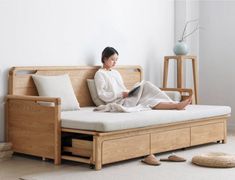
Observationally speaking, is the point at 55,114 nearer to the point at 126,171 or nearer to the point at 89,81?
the point at 126,171

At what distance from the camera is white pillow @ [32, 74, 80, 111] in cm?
484

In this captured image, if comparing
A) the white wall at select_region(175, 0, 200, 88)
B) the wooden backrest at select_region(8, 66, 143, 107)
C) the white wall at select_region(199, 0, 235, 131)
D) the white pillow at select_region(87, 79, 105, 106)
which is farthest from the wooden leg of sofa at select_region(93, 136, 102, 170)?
the white wall at select_region(199, 0, 235, 131)

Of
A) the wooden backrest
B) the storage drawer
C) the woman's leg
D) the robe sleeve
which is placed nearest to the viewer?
the storage drawer

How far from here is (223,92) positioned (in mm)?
6879

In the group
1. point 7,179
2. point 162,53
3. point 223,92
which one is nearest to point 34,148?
point 7,179

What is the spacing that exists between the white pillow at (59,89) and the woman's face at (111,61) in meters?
0.58

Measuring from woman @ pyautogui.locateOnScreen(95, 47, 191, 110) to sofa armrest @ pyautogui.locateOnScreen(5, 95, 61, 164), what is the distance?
93cm

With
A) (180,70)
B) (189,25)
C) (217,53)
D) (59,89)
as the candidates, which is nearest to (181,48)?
(180,70)

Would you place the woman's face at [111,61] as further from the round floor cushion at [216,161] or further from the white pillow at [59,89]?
the round floor cushion at [216,161]

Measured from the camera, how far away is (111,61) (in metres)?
5.51

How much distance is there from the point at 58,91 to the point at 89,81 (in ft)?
2.08

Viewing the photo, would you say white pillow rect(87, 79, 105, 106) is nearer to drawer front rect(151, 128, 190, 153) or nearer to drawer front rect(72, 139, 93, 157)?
drawer front rect(151, 128, 190, 153)

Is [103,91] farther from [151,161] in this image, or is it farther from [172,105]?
[151,161]

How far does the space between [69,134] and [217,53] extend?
304cm
